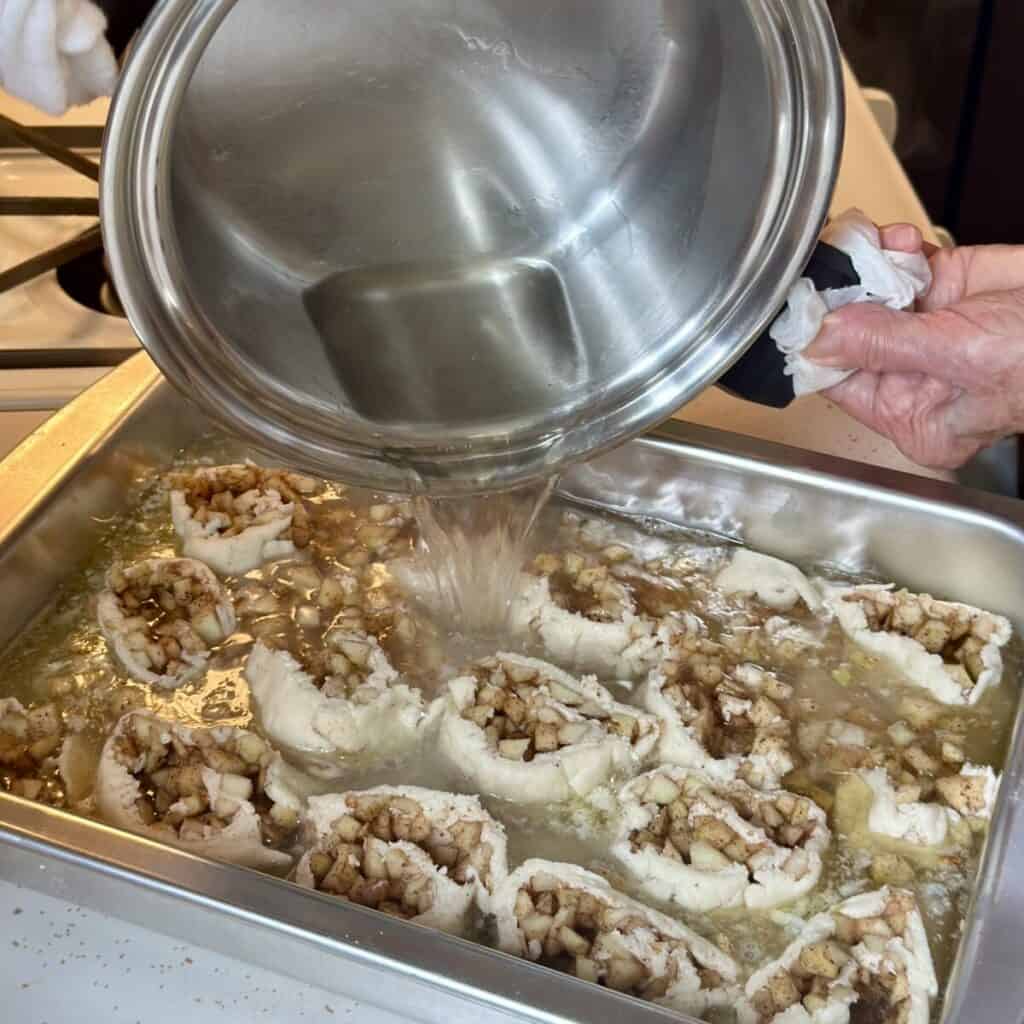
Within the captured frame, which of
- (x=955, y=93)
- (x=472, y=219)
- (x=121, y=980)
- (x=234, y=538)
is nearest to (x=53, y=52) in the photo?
(x=472, y=219)

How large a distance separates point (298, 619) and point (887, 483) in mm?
540

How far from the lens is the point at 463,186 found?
865mm

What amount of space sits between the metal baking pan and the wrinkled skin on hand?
0.17 ft

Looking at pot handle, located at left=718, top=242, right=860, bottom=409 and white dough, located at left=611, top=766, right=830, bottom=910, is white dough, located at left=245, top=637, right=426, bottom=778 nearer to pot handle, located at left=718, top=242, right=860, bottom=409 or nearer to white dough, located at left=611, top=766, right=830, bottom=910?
white dough, located at left=611, top=766, right=830, bottom=910

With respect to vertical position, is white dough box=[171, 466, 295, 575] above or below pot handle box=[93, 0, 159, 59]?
below

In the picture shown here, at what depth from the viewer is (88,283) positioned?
4.44 feet

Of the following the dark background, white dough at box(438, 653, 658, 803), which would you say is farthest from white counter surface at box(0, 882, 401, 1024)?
the dark background

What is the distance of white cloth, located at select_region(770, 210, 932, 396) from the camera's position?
0.90 metres

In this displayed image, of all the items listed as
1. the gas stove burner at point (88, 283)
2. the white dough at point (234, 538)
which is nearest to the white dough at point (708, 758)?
the white dough at point (234, 538)

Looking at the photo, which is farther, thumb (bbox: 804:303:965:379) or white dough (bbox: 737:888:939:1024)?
thumb (bbox: 804:303:965:379)

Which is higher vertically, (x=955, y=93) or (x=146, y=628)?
(x=955, y=93)

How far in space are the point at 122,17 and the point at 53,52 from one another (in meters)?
0.54

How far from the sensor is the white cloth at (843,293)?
2.95 feet

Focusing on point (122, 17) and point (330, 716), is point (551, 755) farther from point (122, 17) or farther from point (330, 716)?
point (122, 17)
